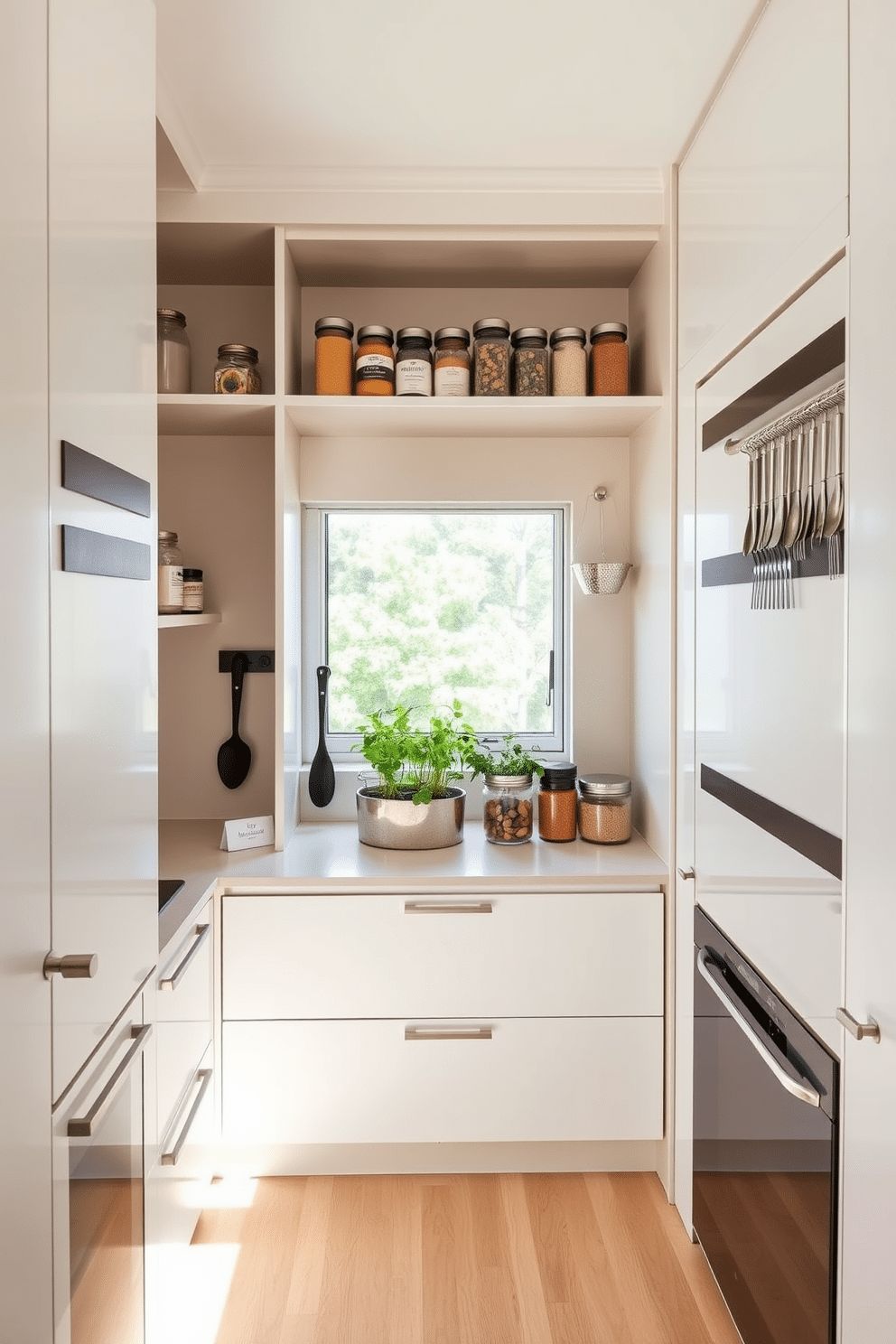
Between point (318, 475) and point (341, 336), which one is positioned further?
point (318, 475)

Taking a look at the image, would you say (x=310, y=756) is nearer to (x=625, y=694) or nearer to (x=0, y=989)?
(x=625, y=694)

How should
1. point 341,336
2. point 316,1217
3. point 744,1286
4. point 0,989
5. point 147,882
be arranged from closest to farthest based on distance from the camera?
1. point 0,989
2. point 147,882
3. point 744,1286
4. point 316,1217
5. point 341,336

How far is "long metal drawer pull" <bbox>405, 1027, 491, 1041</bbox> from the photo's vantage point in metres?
2.26

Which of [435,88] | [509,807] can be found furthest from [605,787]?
[435,88]

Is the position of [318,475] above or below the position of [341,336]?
below

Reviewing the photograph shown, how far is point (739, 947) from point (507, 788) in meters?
0.87

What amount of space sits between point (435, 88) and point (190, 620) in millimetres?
1271

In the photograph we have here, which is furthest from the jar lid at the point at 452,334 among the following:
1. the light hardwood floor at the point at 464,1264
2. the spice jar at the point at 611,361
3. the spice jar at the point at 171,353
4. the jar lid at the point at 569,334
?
the light hardwood floor at the point at 464,1264

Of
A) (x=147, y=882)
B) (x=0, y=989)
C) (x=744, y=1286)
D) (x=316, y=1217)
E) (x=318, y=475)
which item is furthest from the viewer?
(x=318, y=475)

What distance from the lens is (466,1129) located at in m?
2.28

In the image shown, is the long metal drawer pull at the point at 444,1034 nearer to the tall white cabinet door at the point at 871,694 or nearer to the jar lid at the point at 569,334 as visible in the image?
the tall white cabinet door at the point at 871,694

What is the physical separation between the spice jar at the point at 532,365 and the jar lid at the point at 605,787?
101 cm

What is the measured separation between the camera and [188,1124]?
1.88 m

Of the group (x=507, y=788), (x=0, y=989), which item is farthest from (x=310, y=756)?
(x=0, y=989)
